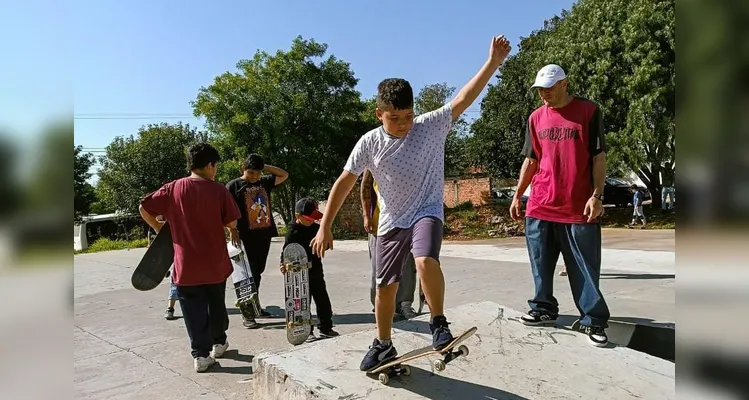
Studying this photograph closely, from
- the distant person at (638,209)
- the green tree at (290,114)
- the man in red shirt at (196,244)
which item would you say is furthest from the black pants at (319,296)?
the distant person at (638,209)

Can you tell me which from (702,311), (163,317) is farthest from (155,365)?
(702,311)

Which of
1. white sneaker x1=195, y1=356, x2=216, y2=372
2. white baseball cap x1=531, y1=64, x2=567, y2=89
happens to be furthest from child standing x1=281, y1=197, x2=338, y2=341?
white baseball cap x1=531, y1=64, x2=567, y2=89

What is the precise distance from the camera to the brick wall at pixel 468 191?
2577 cm

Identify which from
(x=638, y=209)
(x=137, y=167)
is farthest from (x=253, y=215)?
(x=137, y=167)

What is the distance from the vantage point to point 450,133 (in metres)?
30.8

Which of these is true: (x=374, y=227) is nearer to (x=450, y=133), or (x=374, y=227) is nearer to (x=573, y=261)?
(x=573, y=261)

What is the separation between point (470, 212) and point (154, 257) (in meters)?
18.6

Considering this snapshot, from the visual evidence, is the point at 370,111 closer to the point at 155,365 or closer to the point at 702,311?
the point at 155,365

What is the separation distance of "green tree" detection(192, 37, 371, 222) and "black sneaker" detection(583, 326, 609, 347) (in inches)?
668

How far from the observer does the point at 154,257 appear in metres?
4.51

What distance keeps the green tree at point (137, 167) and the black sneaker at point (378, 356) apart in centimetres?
2843

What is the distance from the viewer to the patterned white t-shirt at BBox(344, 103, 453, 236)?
3.18m

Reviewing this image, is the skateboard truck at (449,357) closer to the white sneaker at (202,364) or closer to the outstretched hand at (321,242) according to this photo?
the outstretched hand at (321,242)

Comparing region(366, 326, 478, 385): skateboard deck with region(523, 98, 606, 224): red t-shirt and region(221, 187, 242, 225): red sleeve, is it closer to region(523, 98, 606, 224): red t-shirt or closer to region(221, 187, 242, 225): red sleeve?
region(523, 98, 606, 224): red t-shirt
